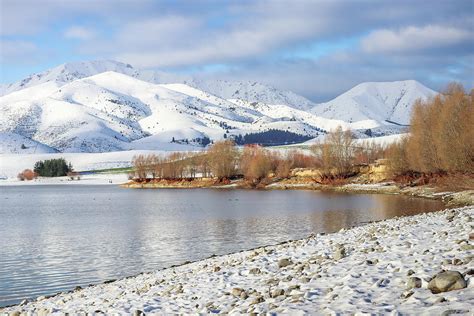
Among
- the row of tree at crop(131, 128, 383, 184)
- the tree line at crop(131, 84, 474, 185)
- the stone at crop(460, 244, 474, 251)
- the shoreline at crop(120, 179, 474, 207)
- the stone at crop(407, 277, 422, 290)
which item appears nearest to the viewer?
the stone at crop(407, 277, 422, 290)

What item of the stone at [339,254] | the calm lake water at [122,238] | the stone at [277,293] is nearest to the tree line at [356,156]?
the calm lake water at [122,238]

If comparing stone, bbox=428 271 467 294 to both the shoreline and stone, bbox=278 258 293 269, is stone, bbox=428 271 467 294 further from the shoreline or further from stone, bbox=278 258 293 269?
the shoreline

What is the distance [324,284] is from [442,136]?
6208 cm

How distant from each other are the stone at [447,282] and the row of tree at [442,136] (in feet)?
173

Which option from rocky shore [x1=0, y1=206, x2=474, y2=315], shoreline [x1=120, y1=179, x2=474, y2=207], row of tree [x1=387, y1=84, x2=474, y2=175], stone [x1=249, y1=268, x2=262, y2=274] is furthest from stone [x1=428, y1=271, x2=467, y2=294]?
row of tree [x1=387, y1=84, x2=474, y2=175]

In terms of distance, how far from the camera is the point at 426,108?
8581 cm

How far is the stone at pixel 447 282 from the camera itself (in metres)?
11.9

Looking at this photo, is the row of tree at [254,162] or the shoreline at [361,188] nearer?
the shoreline at [361,188]

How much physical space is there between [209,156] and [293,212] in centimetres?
9387

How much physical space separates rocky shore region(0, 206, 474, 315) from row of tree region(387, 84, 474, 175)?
1818 inches

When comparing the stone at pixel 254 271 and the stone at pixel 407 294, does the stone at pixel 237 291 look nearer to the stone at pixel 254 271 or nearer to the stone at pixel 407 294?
the stone at pixel 254 271

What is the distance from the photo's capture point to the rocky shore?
12.0 meters

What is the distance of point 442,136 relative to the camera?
71562mm

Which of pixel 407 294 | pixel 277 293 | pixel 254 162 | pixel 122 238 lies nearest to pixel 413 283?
pixel 407 294
